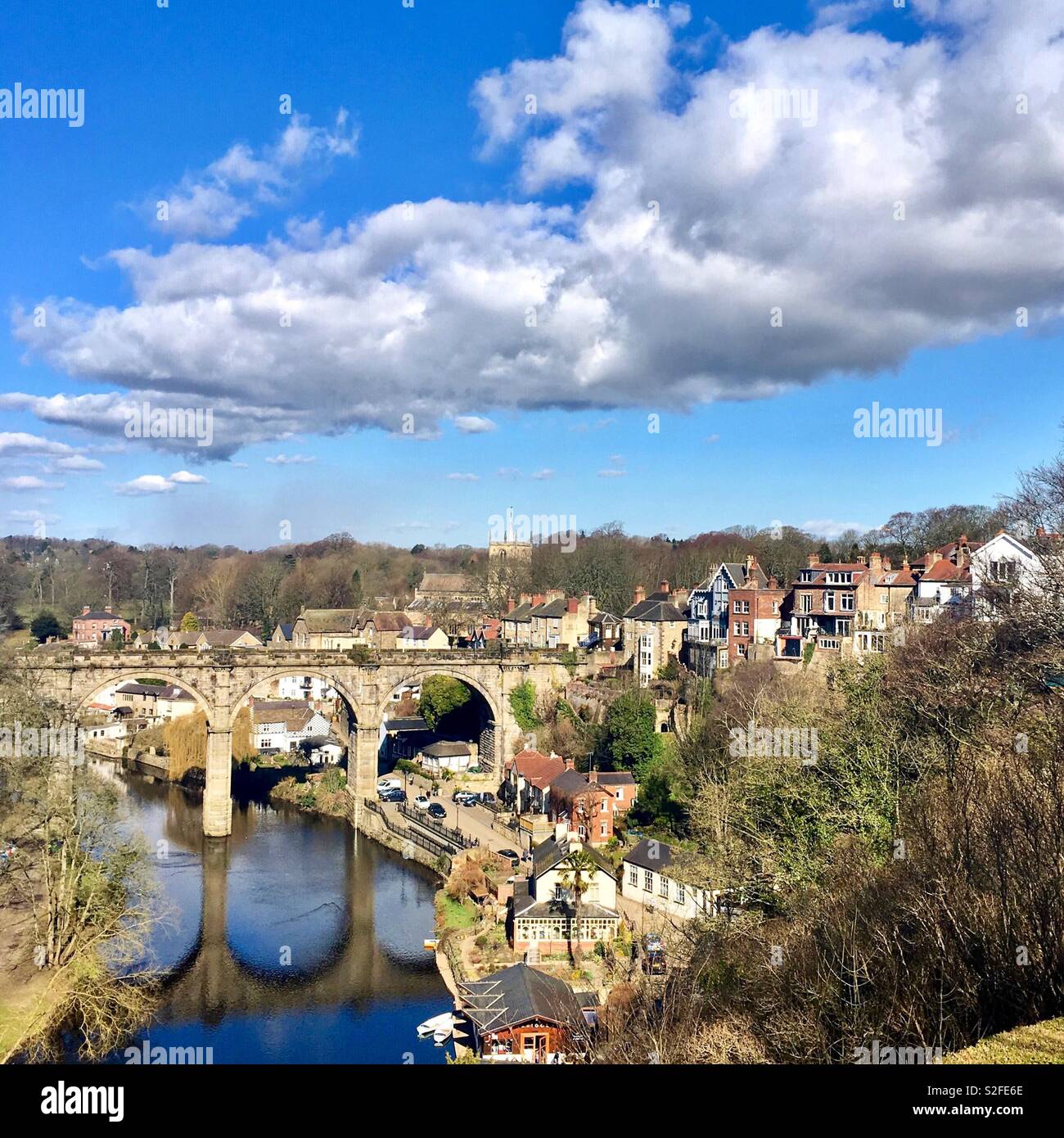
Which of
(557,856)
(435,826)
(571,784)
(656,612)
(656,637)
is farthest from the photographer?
(656,612)

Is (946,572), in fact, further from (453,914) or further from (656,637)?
(453,914)

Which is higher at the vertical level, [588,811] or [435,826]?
[588,811]

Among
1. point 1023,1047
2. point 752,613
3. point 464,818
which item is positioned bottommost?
point 464,818

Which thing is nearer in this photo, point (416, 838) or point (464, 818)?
point (416, 838)

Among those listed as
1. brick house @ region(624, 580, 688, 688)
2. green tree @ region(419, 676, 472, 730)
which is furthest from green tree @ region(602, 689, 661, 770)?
green tree @ region(419, 676, 472, 730)

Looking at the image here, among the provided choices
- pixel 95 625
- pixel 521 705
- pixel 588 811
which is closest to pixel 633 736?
pixel 588 811
